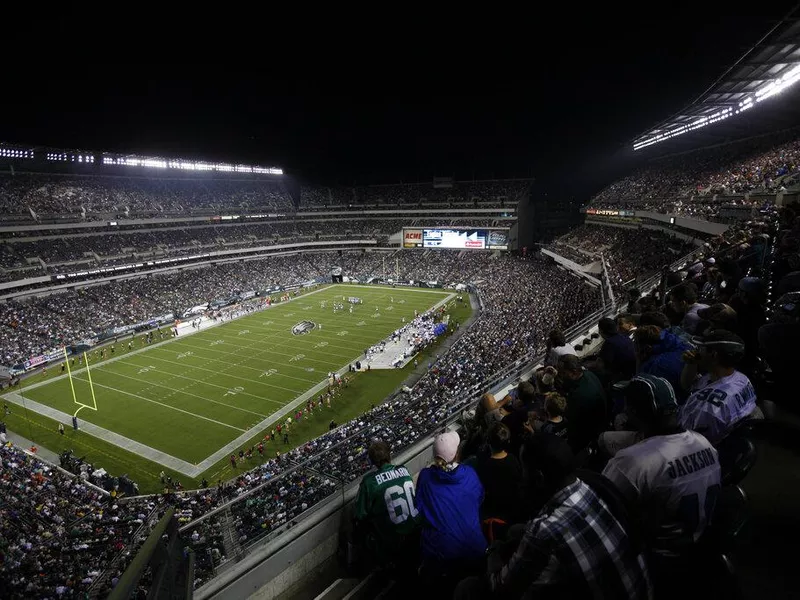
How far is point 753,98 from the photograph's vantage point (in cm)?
2773

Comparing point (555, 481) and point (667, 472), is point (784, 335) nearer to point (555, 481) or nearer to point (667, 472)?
point (555, 481)

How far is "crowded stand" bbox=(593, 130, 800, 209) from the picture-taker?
2353cm

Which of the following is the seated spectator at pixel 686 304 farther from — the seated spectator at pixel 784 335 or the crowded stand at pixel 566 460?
the seated spectator at pixel 784 335

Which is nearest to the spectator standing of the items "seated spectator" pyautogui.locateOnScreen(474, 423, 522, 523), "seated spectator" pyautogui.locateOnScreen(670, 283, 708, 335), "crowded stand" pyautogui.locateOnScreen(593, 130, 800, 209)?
"seated spectator" pyautogui.locateOnScreen(474, 423, 522, 523)

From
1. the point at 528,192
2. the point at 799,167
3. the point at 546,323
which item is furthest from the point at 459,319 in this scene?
the point at 528,192

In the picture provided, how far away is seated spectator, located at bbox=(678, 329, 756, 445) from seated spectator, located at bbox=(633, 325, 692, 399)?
91cm

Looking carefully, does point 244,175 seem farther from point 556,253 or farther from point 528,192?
point 556,253

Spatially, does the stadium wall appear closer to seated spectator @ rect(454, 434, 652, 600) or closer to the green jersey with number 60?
the green jersey with number 60

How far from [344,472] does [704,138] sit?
51.7m

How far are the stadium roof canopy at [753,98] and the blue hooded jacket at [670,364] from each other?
20.6 m

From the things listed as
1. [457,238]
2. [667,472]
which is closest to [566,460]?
[667,472]

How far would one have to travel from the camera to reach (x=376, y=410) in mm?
20641

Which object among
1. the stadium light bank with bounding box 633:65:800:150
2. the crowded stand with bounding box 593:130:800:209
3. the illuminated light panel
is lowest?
the crowded stand with bounding box 593:130:800:209

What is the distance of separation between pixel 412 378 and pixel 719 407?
77.3 feet
